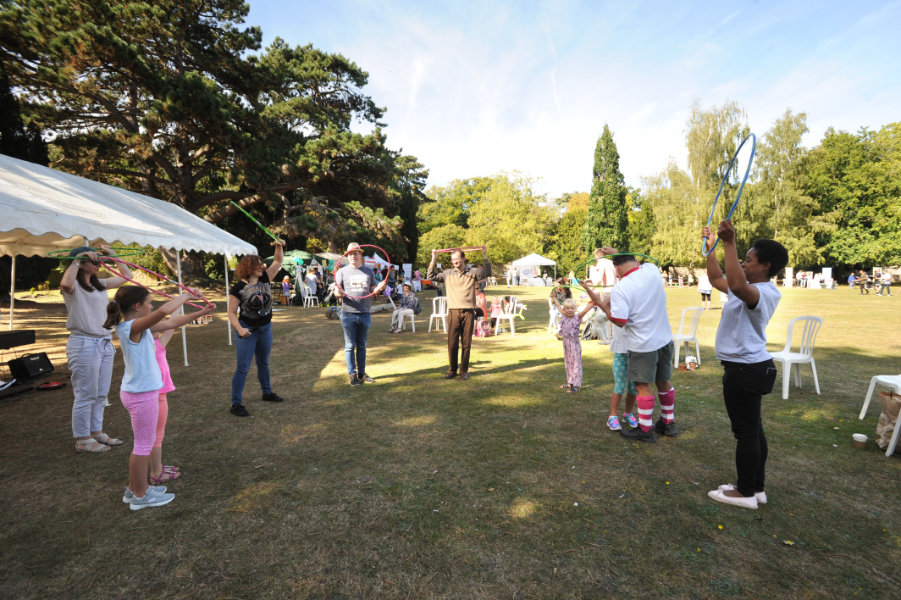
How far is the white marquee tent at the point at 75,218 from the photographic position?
4.80 m

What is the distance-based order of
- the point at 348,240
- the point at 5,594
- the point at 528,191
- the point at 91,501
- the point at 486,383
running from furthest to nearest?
1. the point at 528,191
2. the point at 348,240
3. the point at 486,383
4. the point at 91,501
5. the point at 5,594

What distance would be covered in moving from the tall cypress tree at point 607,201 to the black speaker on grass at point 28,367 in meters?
38.6

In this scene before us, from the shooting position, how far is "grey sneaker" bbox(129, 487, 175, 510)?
306 cm

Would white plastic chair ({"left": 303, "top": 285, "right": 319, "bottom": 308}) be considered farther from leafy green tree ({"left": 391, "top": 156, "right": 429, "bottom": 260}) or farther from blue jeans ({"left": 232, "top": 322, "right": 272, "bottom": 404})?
blue jeans ({"left": 232, "top": 322, "right": 272, "bottom": 404})

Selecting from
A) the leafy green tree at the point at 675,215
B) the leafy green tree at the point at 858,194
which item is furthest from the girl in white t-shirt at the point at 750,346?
the leafy green tree at the point at 858,194

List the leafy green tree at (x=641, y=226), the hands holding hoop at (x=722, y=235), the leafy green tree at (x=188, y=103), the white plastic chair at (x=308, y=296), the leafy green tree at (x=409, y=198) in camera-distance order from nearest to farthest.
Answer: the hands holding hoop at (x=722, y=235) < the leafy green tree at (x=188, y=103) < the white plastic chair at (x=308, y=296) < the leafy green tree at (x=409, y=198) < the leafy green tree at (x=641, y=226)

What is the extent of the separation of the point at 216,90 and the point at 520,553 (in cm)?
2074

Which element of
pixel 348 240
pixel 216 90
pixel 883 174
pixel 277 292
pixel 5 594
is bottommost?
pixel 5 594

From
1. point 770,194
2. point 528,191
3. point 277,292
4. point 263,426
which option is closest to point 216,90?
point 277,292

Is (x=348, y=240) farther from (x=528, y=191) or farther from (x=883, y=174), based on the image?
(x=883, y=174)

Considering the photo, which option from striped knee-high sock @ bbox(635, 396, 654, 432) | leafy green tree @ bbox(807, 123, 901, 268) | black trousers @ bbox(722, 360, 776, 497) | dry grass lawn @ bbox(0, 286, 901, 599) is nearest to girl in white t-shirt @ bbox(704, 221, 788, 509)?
black trousers @ bbox(722, 360, 776, 497)

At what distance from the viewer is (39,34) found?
15.1m

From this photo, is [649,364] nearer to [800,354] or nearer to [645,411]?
[645,411]

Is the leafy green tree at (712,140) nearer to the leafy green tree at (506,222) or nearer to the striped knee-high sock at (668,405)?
the leafy green tree at (506,222)
